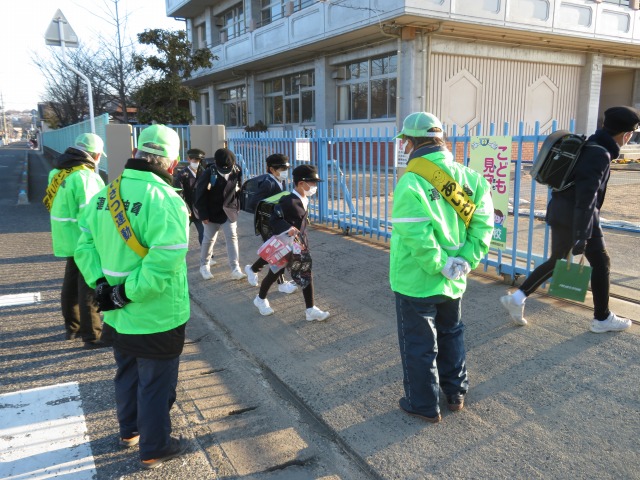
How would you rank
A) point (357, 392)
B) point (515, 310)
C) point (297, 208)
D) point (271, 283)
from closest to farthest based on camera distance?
point (357, 392) → point (515, 310) → point (297, 208) → point (271, 283)

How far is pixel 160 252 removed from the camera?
97.8 inches

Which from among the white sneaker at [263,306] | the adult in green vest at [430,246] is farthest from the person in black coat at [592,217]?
the white sneaker at [263,306]

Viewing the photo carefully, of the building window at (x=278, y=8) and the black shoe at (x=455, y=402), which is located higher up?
the building window at (x=278, y=8)

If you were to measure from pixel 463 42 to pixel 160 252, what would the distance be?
15244mm

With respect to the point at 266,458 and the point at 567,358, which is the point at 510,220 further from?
the point at 266,458

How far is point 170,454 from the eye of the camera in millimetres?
2824

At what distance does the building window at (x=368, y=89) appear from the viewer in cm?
1612

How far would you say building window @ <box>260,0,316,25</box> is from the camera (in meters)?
18.0

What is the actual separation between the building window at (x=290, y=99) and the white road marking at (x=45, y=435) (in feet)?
57.4

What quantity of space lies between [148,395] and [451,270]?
184 cm

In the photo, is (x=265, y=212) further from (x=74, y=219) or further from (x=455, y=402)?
(x=455, y=402)

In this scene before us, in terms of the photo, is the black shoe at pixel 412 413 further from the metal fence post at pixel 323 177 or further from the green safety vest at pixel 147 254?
the metal fence post at pixel 323 177

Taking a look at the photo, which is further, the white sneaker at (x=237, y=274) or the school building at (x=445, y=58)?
the school building at (x=445, y=58)

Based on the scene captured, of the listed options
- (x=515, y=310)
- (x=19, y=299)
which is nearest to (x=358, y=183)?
(x=515, y=310)
